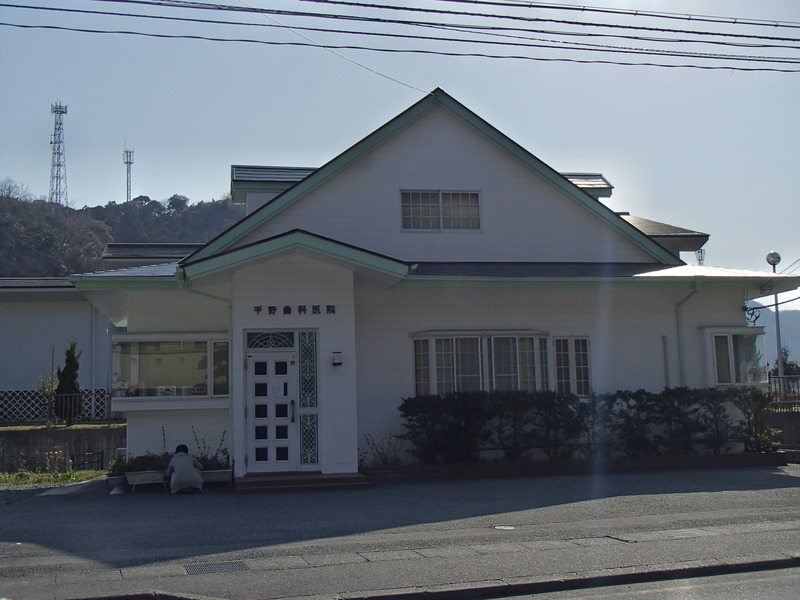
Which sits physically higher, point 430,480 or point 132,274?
point 132,274

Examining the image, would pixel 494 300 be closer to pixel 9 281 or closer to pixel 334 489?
pixel 334 489

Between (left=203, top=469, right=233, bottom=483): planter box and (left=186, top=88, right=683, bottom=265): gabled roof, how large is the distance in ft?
17.7

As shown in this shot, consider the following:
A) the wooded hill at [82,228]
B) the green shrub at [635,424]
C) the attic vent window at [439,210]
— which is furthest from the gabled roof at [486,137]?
the wooded hill at [82,228]

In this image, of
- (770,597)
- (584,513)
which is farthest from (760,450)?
(770,597)

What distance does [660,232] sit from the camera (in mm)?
22219

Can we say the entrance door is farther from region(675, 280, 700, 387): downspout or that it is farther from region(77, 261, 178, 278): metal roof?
region(675, 280, 700, 387): downspout

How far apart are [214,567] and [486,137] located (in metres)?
12.9

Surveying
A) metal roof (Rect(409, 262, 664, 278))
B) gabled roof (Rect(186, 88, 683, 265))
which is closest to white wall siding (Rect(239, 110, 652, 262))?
gabled roof (Rect(186, 88, 683, 265))

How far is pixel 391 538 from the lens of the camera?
10.2m

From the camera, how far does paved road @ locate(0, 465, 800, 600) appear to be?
813 cm

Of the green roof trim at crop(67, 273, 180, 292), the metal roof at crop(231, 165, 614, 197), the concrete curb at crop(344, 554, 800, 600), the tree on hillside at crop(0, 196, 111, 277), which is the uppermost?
the tree on hillside at crop(0, 196, 111, 277)

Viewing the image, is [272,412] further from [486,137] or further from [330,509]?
[486,137]

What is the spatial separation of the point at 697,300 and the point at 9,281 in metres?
25.5

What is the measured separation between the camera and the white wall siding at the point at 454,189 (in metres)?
18.4
